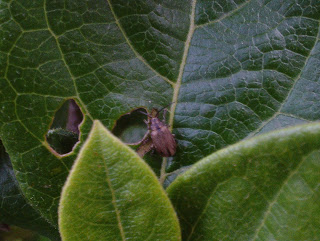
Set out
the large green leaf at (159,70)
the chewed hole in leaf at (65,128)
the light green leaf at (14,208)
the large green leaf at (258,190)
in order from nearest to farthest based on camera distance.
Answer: the large green leaf at (258,190) → the large green leaf at (159,70) → the chewed hole in leaf at (65,128) → the light green leaf at (14,208)

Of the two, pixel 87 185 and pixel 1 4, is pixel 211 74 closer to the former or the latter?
pixel 87 185

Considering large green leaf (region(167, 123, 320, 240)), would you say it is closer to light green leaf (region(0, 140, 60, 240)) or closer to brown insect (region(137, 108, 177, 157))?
brown insect (region(137, 108, 177, 157))

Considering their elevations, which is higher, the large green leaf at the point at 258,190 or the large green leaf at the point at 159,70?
the large green leaf at the point at 159,70

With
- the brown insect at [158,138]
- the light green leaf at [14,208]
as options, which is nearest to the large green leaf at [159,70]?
the brown insect at [158,138]

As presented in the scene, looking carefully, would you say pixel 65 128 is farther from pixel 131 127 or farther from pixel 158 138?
pixel 158 138

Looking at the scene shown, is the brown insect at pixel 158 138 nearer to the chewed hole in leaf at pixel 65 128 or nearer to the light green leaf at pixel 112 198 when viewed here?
the chewed hole in leaf at pixel 65 128

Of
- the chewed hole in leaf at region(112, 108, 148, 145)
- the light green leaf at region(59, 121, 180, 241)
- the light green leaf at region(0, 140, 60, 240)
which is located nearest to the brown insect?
the chewed hole in leaf at region(112, 108, 148, 145)
